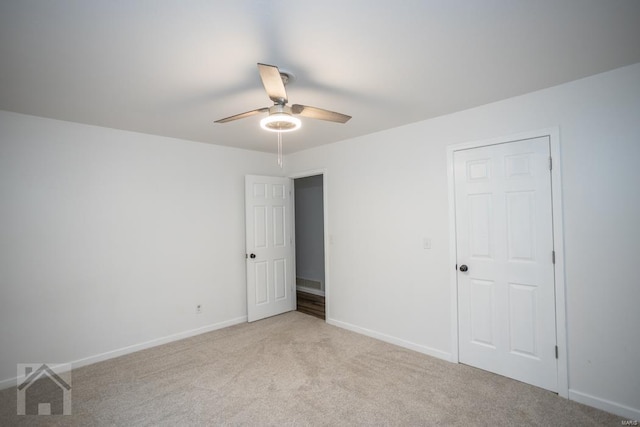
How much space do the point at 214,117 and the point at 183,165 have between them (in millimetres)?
1153

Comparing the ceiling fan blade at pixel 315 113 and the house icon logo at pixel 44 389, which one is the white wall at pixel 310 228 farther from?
the house icon logo at pixel 44 389

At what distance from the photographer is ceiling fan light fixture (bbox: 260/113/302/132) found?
2.09 meters

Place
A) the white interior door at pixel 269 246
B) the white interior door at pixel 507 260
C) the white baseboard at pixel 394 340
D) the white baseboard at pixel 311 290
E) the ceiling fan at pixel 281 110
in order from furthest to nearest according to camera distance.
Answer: the white baseboard at pixel 311 290 → the white interior door at pixel 269 246 → the white baseboard at pixel 394 340 → the white interior door at pixel 507 260 → the ceiling fan at pixel 281 110

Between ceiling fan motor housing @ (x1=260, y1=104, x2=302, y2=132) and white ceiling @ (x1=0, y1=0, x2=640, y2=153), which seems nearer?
white ceiling @ (x1=0, y1=0, x2=640, y2=153)

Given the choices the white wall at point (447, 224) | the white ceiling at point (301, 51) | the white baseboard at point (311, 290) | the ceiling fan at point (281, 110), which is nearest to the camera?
the white ceiling at point (301, 51)

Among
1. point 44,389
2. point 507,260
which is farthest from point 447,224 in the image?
point 44,389

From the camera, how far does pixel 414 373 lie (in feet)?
9.34

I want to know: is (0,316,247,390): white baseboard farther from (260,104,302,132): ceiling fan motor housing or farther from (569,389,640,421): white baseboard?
(569,389,640,421): white baseboard

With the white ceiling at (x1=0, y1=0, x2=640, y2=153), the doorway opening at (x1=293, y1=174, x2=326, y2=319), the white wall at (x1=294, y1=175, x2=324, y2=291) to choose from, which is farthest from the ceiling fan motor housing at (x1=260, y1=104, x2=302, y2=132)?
the white wall at (x1=294, y1=175, x2=324, y2=291)

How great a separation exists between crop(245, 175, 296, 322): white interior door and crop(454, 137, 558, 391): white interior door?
2.62 metres

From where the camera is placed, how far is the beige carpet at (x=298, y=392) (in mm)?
2238

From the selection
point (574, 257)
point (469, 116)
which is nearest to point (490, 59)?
point (469, 116)

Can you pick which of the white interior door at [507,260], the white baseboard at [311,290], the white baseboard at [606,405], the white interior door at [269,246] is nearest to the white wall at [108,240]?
the white interior door at [269,246]

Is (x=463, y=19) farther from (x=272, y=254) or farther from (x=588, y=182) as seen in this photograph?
(x=272, y=254)
